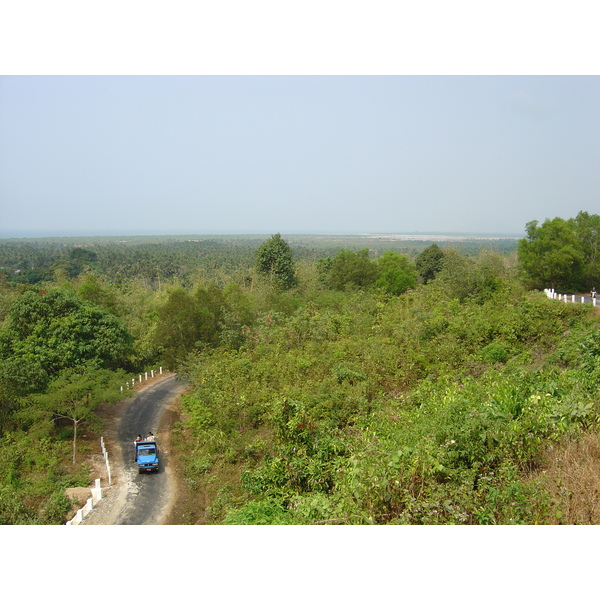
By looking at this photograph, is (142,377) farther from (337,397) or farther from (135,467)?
(337,397)

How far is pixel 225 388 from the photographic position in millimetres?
10117

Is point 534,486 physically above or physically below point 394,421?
above

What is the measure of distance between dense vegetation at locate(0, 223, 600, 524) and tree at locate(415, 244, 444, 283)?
16.1ft

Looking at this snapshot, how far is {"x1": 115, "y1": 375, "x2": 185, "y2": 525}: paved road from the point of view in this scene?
758 centimetres

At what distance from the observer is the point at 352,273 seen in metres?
21.8

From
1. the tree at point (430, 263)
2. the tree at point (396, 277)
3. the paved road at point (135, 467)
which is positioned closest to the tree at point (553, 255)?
the tree at point (396, 277)

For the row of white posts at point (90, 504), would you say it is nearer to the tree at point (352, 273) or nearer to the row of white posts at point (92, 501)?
the row of white posts at point (92, 501)

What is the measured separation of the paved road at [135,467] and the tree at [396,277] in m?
9.07

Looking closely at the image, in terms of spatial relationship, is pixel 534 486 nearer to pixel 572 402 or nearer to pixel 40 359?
pixel 572 402

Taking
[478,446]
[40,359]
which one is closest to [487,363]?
[478,446]

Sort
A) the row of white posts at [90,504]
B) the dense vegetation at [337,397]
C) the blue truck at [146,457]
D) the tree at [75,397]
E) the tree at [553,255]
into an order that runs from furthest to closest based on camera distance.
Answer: the tree at [553,255], the tree at [75,397], the blue truck at [146,457], the row of white posts at [90,504], the dense vegetation at [337,397]

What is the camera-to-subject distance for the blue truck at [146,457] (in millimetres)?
9078

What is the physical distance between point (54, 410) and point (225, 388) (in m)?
3.94

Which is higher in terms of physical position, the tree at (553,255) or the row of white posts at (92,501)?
the tree at (553,255)
